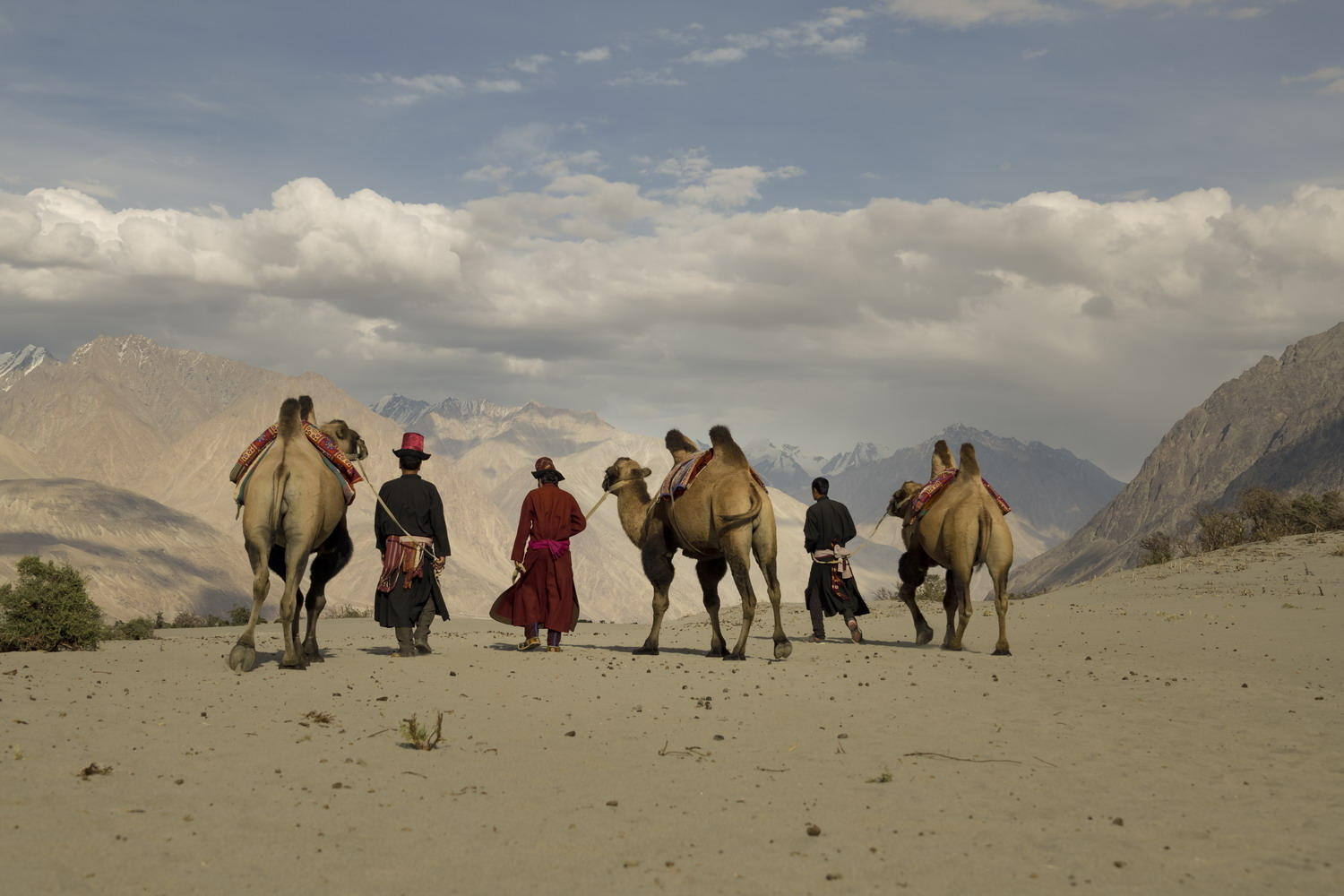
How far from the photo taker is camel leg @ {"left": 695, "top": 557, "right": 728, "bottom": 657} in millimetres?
13773

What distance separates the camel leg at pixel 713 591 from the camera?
13773 mm

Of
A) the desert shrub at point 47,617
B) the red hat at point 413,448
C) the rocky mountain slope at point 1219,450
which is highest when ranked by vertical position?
the rocky mountain slope at point 1219,450

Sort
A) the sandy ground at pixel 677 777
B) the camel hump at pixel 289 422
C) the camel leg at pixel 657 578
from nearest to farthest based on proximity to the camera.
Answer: the sandy ground at pixel 677 777 → the camel hump at pixel 289 422 → the camel leg at pixel 657 578

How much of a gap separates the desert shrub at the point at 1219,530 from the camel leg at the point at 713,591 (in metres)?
20.1

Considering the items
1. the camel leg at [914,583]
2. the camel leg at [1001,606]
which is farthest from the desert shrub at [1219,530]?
the camel leg at [1001,606]

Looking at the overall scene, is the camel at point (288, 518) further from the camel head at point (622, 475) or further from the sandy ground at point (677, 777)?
the camel head at point (622, 475)

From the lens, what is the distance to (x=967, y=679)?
11.3 m

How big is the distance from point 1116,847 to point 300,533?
8.34m

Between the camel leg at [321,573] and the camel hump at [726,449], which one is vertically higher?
the camel hump at [726,449]

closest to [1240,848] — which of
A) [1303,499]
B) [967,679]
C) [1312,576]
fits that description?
[967,679]

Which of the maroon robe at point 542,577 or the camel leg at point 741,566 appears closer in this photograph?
the camel leg at point 741,566

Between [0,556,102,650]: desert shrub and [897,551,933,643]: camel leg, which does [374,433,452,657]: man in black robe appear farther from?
[897,551,933,643]: camel leg

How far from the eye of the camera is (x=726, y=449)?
13.6 metres

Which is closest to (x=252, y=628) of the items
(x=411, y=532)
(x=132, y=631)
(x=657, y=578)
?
(x=411, y=532)
